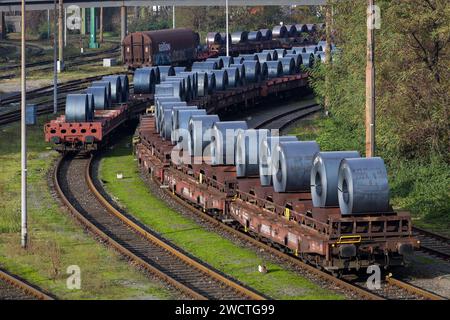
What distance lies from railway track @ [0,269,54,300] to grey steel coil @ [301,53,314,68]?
48.4m

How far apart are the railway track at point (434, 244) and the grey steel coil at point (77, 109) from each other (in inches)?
724

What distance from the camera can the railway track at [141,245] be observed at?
23.5 metres

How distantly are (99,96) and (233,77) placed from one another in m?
13.8

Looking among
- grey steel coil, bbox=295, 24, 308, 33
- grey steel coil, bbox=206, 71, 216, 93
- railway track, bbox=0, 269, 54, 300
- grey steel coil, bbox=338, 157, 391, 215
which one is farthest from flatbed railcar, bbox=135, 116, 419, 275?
grey steel coil, bbox=295, 24, 308, 33

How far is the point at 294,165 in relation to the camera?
26.2 metres

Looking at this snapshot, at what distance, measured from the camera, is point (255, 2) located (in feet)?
332

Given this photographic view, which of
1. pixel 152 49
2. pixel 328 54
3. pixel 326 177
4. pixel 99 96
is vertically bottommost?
pixel 326 177

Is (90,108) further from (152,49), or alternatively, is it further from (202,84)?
(152,49)

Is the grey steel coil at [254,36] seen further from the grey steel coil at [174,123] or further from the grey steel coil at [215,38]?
the grey steel coil at [174,123]

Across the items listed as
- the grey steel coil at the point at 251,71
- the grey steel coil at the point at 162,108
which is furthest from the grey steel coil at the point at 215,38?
the grey steel coil at the point at 162,108

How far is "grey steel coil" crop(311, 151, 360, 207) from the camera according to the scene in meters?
24.4

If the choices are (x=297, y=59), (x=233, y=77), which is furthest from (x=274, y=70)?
(x=233, y=77)
